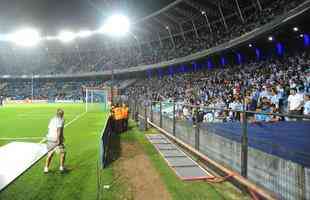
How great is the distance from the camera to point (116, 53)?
241 ft

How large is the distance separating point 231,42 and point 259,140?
27.0 meters

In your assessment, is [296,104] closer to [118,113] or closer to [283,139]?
[283,139]

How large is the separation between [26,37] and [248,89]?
3039 inches

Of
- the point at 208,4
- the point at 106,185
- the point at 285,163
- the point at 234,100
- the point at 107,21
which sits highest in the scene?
the point at 107,21

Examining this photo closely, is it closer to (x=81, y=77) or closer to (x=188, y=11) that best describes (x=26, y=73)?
(x=81, y=77)

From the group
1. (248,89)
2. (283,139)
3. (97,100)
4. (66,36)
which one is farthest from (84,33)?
(283,139)

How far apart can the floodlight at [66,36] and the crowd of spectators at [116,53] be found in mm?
2578

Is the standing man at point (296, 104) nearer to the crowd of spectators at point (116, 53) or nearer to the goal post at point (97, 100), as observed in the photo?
the crowd of spectators at point (116, 53)

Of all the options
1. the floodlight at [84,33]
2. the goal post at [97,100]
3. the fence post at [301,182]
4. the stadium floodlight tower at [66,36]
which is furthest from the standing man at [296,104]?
the stadium floodlight tower at [66,36]

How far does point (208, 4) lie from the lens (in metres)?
39.7

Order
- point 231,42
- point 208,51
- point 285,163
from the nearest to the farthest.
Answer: point 285,163 → point 231,42 → point 208,51

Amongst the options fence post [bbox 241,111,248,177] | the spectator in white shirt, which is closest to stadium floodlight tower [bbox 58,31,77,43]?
the spectator in white shirt

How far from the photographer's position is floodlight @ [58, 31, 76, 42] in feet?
262

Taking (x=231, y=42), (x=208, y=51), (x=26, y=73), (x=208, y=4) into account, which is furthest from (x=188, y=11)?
(x=26, y=73)
